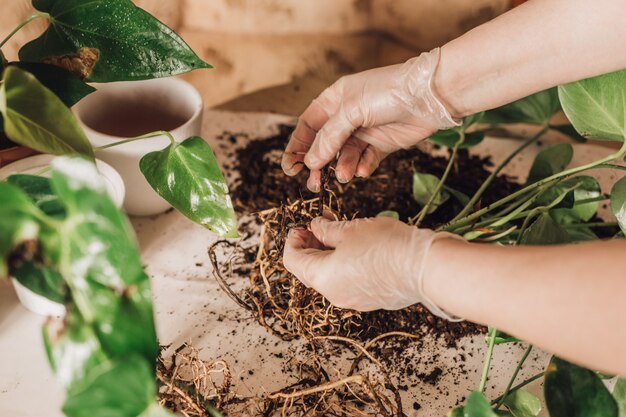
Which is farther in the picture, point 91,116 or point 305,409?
point 91,116

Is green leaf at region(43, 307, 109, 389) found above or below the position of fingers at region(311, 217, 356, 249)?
above

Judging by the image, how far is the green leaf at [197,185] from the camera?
800mm

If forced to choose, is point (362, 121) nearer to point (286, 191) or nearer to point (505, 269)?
point (286, 191)

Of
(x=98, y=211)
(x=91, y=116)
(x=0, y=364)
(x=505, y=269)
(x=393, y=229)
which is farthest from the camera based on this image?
(x=91, y=116)

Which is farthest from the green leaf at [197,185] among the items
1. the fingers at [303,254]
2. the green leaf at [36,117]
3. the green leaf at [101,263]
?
the green leaf at [101,263]

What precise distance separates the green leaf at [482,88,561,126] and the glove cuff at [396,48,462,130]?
231 millimetres

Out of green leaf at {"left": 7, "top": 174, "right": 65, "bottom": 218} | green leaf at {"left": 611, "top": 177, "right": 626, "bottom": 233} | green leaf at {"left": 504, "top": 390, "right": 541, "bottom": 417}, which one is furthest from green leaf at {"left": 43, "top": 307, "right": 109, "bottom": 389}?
green leaf at {"left": 611, "top": 177, "right": 626, "bottom": 233}

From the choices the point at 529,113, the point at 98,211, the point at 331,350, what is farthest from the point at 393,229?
the point at 529,113

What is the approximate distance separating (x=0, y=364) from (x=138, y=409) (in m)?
0.48

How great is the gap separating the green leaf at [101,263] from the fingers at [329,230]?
0.33 metres

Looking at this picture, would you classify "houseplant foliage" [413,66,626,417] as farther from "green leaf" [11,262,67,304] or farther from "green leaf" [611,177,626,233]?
"green leaf" [11,262,67,304]

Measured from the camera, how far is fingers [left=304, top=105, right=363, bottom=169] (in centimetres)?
92

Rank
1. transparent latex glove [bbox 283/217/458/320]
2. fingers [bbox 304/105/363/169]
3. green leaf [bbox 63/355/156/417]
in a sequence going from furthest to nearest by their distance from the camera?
fingers [bbox 304/105/363/169], transparent latex glove [bbox 283/217/458/320], green leaf [bbox 63/355/156/417]

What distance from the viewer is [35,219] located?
0.52 m
